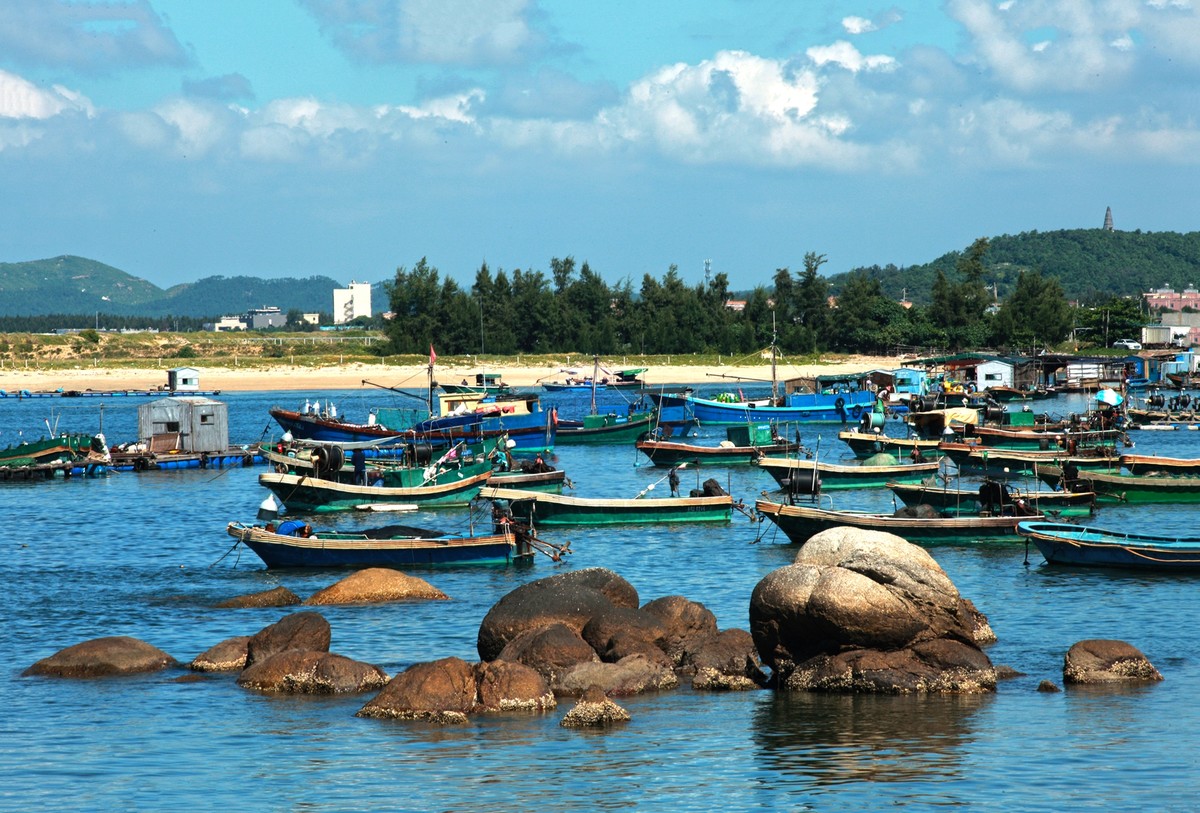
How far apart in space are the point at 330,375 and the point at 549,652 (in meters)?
118

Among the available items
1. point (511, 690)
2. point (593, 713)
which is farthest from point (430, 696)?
point (593, 713)

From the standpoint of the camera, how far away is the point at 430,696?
66.7ft

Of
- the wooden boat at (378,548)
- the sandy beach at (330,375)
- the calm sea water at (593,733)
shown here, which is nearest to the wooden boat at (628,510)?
the wooden boat at (378,548)

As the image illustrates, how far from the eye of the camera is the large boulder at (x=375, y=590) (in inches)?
1146

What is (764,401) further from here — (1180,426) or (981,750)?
(981,750)

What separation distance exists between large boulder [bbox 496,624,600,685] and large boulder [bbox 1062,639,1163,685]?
719 centimetres

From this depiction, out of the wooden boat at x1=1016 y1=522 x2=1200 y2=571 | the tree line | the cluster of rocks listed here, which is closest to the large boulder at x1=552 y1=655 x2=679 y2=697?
the cluster of rocks

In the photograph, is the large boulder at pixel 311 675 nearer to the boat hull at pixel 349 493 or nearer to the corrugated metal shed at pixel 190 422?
the boat hull at pixel 349 493

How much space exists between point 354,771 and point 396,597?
11787mm

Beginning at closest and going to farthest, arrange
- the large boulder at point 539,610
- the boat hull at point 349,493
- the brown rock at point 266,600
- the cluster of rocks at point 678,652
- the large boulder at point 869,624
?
the cluster of rocks at point 678,652, the large boulder at point 869,624, the large boulder at point 539,610, the brown rock at point 266,600, the boat hull at point 349,493

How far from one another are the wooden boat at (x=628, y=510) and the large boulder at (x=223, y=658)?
669 inches

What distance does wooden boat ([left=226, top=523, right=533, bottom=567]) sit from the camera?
33312 mm

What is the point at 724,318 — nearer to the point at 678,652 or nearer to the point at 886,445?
the point at 886,445

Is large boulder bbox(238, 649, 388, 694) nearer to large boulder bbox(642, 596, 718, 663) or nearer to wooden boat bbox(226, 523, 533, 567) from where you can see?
large boulder bbox(642, 596, 718, 663)
